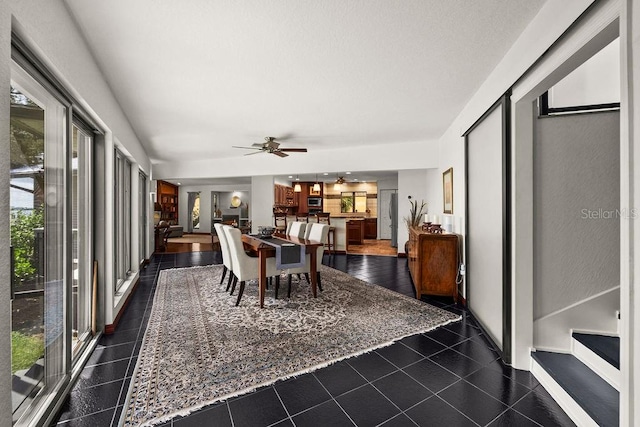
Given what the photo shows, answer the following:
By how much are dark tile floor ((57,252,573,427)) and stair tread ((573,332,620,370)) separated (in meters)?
0.43

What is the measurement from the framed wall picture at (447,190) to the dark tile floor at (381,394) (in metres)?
2.03

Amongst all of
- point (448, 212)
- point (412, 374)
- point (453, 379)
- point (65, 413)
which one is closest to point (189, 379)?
point (65, 413)

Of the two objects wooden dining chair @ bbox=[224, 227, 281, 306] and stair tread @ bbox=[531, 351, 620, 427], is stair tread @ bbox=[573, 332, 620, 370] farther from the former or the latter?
wooden dining chair @ bbox=[224, 227, 281, 306]

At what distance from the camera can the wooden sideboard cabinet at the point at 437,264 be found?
11.6ft

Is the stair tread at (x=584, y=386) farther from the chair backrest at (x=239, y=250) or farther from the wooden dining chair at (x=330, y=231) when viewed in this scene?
the wooden dining chair at (x=330, y=231)

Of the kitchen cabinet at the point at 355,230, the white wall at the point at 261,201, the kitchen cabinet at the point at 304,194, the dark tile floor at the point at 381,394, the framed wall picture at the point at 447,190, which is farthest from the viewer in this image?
the kitchen cabinet at the point at 304,194

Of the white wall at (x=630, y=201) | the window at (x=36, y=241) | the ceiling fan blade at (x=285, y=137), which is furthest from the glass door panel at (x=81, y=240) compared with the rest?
the white wall at (x=630, y=201)

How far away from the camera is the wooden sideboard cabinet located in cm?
353

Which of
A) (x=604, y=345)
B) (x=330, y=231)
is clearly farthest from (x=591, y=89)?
(x=330, y=231)

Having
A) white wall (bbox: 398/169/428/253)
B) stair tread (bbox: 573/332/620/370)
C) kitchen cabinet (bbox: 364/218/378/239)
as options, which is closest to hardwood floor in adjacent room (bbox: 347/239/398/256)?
white wall (bbox: 398/169/428/253)

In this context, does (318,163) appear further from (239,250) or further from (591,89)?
(591,89)

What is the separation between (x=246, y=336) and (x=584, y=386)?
2476mm

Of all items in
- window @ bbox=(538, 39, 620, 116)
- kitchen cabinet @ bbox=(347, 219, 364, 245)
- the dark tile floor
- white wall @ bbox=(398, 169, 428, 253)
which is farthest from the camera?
kitchen cabinet @ bbox=(347, 219, 364, 245)

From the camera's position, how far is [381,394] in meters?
1.83
